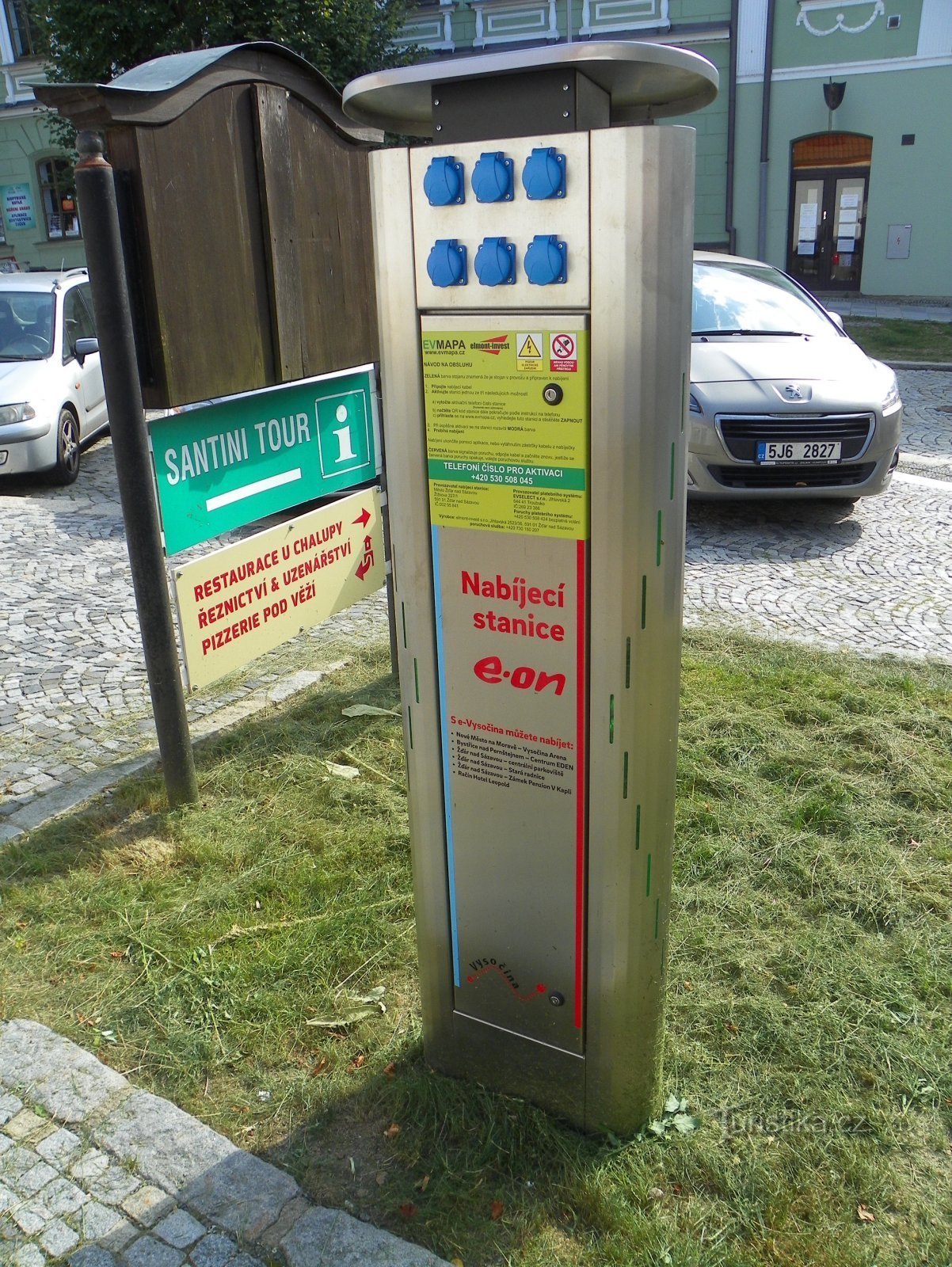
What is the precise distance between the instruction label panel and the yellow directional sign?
6.00ft

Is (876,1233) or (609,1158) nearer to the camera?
(876,1233)

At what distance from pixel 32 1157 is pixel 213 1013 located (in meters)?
0.60

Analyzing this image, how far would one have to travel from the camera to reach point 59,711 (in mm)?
5113

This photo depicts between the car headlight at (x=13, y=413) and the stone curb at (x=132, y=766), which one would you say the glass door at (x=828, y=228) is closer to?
the car headlight at (x=13, y=413)

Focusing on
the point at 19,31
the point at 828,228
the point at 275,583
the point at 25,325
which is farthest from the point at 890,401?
the point at 19,31

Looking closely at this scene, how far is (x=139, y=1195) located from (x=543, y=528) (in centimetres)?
176

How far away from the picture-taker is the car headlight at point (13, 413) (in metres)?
9.23

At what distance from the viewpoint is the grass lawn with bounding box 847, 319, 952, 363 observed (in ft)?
49.1

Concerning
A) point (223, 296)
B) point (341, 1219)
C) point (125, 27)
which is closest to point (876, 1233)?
point (341, 1219)

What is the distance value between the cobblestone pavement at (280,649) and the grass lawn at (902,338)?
6635 mm

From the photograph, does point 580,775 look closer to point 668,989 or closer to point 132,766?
point 668,989

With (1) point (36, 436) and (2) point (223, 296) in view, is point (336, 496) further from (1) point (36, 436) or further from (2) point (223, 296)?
(2) point (223, 296)

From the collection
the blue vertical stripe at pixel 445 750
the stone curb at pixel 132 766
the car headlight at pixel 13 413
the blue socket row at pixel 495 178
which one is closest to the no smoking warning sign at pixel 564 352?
the blue socket row at pixel 495 178

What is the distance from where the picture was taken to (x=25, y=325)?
10188 millimetres
